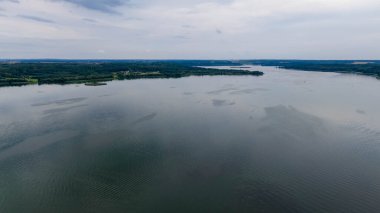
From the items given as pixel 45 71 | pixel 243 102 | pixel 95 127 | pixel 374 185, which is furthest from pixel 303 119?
pixel 45 71

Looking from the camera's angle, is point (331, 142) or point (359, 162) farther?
point (331, 142)

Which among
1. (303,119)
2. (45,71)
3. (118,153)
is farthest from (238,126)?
(45,71)

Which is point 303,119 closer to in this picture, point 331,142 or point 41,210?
point 331,142

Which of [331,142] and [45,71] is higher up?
[45,71]

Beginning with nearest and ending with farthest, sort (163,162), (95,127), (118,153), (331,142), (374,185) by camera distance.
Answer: (374,185)
(163,162)
(118,153)
(331,142)
(95,127)

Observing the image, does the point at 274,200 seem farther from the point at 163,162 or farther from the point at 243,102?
the point at 243,102

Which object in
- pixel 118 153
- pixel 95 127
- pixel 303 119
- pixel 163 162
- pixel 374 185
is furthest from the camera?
pixel 303 119
